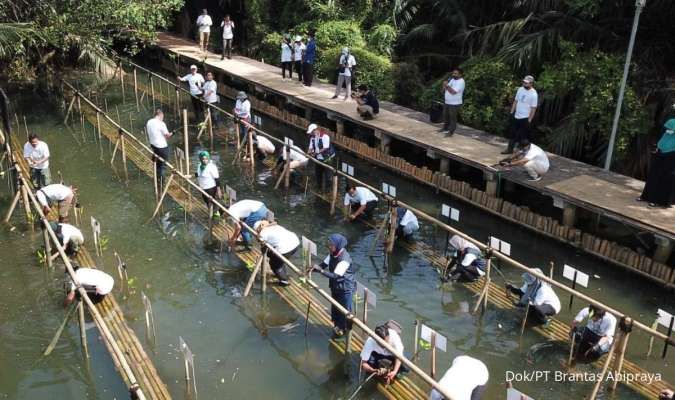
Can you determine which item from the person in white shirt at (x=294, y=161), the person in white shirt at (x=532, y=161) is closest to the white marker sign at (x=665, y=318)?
the person in white shirt at (x=532, y=161)

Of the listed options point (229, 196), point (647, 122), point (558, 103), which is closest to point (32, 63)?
point (229, 196)

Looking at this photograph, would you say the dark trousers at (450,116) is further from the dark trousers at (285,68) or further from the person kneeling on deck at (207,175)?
the dark trousers at (285,68)

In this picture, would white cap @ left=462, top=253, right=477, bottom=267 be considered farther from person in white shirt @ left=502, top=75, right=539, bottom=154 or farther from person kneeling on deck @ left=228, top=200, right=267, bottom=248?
person in white shirt @ left=502, top=75, right=539, bottom=154

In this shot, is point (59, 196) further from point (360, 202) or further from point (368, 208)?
point (368, 208)

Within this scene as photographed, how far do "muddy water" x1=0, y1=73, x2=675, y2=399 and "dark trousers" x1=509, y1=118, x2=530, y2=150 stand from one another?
5.75 ft

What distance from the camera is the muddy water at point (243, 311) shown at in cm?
822

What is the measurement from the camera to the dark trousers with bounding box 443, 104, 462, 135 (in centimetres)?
1484

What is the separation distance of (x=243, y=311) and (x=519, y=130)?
23.1 feet

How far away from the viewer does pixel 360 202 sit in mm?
12727

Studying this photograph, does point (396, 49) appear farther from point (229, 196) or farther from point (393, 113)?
point (229, 196)

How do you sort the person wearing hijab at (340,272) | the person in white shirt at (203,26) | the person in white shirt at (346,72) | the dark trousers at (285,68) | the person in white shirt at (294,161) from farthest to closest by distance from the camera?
the person in white shirt at (203,26), the dark trousers at (285,68), the person in white shirt at (346,72), the person in white shirt at (294,161), the person wearing hijab at (340,272)

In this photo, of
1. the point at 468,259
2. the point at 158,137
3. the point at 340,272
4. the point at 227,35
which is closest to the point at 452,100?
the point at 468,259

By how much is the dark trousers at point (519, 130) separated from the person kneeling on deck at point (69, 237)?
8682 millimetres

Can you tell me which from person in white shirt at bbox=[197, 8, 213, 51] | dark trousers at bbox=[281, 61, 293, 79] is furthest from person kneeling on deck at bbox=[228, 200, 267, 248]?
person in white shirt at bbox=[197, 8, 213, 51]
